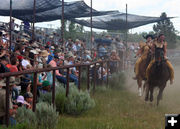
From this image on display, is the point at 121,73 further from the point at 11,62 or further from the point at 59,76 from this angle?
the point at 11,62

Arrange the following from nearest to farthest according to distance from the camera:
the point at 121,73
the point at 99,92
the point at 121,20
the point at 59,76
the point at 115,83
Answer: the point at 59,76 → the point at 99,92 → the point at 115,83 → the point at 121,73 → the point at 121,20

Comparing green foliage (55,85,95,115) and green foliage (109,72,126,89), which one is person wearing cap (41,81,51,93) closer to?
green foliage (55,85,95,115)

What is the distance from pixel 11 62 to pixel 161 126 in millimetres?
3928

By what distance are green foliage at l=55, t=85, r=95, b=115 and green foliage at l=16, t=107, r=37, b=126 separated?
6.33 ft

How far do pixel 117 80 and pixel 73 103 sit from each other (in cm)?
775

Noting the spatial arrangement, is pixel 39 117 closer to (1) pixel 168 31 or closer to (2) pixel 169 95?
(2) pixel 169 95

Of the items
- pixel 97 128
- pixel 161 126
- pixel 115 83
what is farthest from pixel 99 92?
pixel 97 128

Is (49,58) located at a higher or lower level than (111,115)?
higher

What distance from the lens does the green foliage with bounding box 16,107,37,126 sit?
5.10 metres

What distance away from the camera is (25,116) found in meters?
5.21

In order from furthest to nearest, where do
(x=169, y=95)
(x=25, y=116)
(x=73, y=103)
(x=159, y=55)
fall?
(x=169, y=95)
(x=159, y=55)
(x=73, y=103)
(x=25, y=116)

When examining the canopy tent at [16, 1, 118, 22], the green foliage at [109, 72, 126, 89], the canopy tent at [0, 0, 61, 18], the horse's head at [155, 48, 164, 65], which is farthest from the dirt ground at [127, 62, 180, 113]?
the canopy tent at [0, 0, 61, 18]

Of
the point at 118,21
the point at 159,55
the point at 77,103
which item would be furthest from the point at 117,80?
the point at 118,21

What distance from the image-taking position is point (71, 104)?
7.17 m
